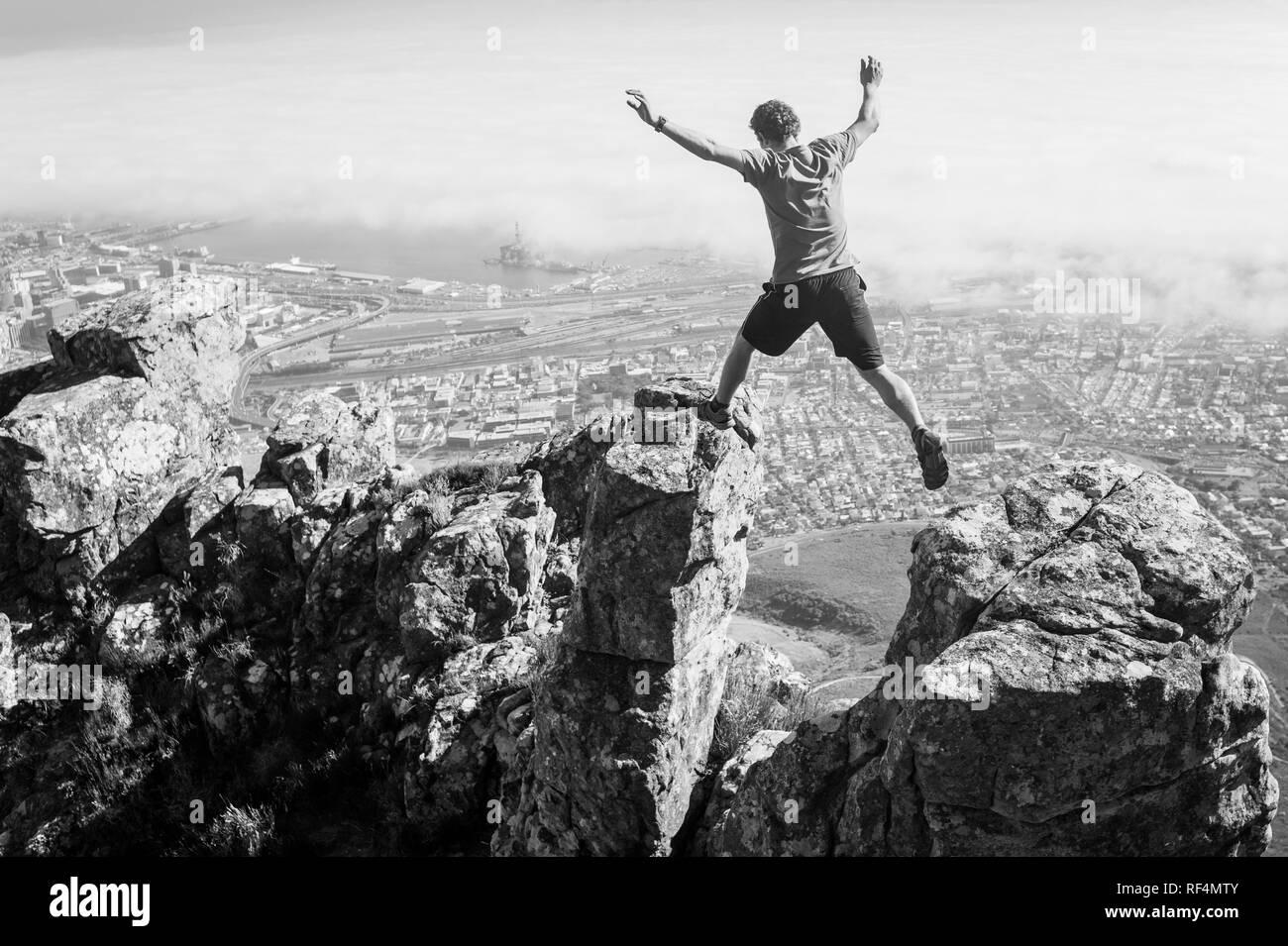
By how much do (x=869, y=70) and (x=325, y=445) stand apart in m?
10.4

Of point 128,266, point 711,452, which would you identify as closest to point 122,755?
point 711,452

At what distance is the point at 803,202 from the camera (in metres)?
8.77

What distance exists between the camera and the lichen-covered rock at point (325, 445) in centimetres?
1549

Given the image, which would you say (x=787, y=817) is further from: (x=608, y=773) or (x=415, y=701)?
(x=415, y=701)

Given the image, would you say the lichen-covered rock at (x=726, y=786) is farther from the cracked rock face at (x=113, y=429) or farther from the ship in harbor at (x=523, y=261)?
the ship in harbor at (x=523, y=261)

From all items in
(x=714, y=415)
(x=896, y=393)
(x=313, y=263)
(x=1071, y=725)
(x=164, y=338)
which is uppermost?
(x=313, y=263)

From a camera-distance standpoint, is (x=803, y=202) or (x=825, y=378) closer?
(x=803, y=202)

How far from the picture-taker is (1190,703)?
6867 mm

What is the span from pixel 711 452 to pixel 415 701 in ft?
16.2

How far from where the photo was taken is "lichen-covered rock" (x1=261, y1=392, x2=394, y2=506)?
50.8ft

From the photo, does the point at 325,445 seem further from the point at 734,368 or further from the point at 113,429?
the point at 734,368

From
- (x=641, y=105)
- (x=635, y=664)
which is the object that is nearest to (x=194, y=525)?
(x=635, y=664)

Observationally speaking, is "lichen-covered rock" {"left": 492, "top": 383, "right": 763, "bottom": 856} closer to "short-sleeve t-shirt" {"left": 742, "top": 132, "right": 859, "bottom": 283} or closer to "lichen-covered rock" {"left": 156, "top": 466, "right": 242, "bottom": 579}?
"short-sleeve t-shirt" {"left": 742, "top": 132, "right": 859, "bottom": 283}

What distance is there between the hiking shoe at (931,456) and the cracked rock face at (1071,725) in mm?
843
